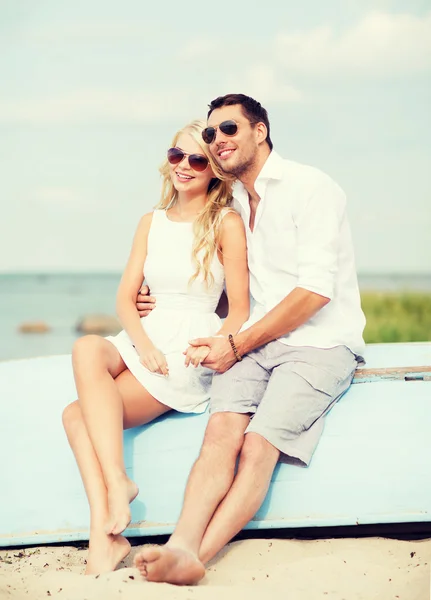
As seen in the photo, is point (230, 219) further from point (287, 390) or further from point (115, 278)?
point (115, 278)

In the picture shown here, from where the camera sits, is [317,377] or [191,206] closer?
[317,377]

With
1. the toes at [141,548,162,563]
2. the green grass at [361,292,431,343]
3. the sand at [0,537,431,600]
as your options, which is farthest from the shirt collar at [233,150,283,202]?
the green grass at [361,292,431,343]

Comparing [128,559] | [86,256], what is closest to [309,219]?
[128,559]

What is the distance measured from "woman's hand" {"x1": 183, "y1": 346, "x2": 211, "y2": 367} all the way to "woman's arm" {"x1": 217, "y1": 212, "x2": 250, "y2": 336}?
0.68 feet

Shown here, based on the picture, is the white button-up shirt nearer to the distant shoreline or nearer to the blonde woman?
the blonde woman

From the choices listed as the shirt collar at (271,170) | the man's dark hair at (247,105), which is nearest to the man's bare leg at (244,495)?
the shirt collar at (271,170)

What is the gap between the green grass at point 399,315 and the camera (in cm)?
1159

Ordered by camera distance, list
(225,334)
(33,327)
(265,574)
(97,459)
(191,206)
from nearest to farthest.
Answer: (265,574), (97,459), (225,334), (191,206), (33,327)

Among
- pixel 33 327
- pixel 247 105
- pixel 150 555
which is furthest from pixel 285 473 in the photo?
pixel 33 327

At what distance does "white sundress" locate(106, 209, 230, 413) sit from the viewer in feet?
10.1

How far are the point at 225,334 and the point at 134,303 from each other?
18.9 inches

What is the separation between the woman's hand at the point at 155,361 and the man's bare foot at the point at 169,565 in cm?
83

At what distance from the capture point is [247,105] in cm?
324

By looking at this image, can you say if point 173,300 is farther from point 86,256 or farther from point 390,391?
point 86,256
